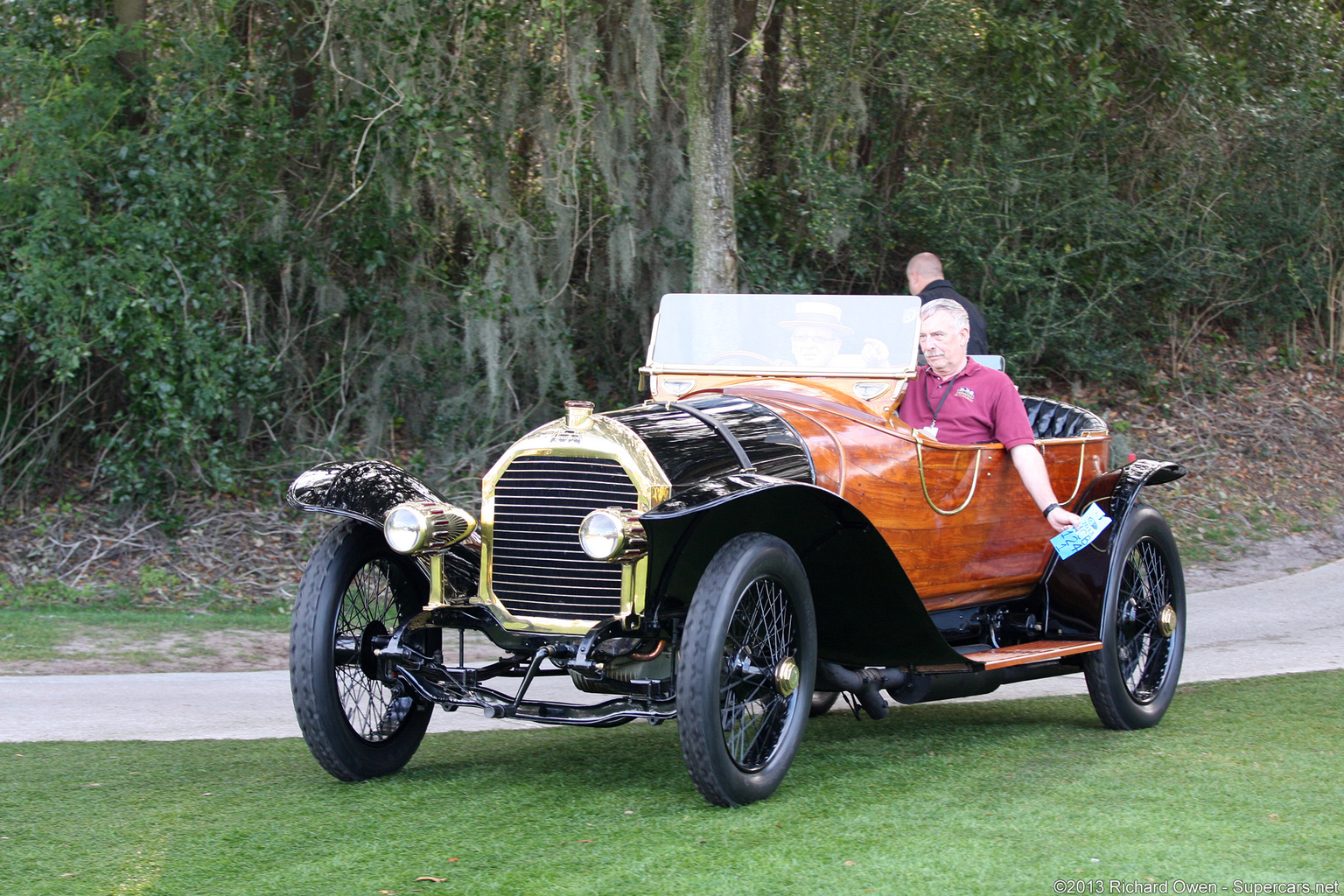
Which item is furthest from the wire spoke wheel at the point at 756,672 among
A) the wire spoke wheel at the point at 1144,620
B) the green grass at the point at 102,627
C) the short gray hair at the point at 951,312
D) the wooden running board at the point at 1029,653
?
the green grass at the point at 102,627

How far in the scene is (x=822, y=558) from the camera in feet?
13.8

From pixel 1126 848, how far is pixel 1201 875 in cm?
24

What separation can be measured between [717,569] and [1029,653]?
1.54 meters

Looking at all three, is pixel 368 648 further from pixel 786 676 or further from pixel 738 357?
pixel 738 357

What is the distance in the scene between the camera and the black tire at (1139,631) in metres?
4.82

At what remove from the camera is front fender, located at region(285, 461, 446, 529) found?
398cm

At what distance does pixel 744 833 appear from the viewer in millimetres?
3418

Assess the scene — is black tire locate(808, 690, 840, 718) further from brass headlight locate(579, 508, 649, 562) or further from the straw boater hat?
brass headlight locate(579, 508, 649, 562)

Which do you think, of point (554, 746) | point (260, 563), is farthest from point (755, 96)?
point (554, 746)

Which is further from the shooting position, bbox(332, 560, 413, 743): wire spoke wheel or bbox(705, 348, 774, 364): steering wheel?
bbox(705, 348, 774, 364): steering wheel

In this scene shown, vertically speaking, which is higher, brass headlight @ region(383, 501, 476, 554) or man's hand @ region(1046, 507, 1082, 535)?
brass headlight @ region(383, 501, 476, 554)

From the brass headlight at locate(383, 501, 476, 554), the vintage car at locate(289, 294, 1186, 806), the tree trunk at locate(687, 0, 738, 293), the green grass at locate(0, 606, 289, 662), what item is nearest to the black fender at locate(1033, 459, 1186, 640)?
the vintage car at locate(289, 294, 1186, 806)

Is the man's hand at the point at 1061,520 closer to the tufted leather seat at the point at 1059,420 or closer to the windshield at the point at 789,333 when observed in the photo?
the windshield at the point at 789,333

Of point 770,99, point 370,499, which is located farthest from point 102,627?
point 770,99
